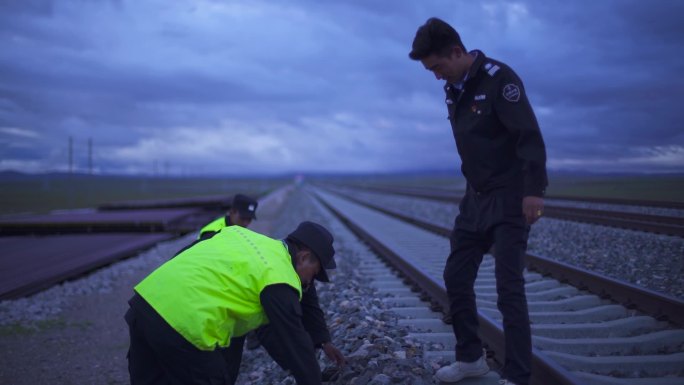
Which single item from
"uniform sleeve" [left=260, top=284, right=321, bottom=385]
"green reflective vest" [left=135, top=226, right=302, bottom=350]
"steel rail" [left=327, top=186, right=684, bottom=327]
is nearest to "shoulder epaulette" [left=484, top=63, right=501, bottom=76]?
"green reflective vest" [left=135, top=226, right=302, bottom=350]

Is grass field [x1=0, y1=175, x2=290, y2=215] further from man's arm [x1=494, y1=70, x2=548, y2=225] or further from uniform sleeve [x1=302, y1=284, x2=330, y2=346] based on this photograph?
man's arm [x1=494, y1=70, x2=548, y2=225]

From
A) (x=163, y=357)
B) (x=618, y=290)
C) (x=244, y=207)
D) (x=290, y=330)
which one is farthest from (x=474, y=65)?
(x=618, y=290)

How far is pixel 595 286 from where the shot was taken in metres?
5.75

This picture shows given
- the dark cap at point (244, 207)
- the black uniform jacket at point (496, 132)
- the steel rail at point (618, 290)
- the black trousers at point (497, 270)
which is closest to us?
the black uniform jacket at point (496, 132)

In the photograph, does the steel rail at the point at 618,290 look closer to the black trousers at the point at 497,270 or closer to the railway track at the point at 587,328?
the railway track at the point at 587,328

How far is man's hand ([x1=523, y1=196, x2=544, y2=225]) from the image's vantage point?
2920 mm

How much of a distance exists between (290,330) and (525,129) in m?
1.76

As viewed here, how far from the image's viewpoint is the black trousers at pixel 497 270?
306 centimetres

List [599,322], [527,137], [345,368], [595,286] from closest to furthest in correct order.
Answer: [527,137] < [345,368] < [599,322] < [595,286]

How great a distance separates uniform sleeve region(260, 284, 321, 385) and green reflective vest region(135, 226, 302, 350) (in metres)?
0.06

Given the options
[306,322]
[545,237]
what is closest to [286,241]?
[306,322]

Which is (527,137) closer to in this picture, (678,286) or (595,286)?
(595,286)

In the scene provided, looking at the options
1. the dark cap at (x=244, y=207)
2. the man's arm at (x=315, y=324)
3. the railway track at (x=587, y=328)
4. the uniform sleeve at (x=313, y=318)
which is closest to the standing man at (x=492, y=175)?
the railway track at (x=587, y=328)

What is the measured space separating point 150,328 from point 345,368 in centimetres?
148
